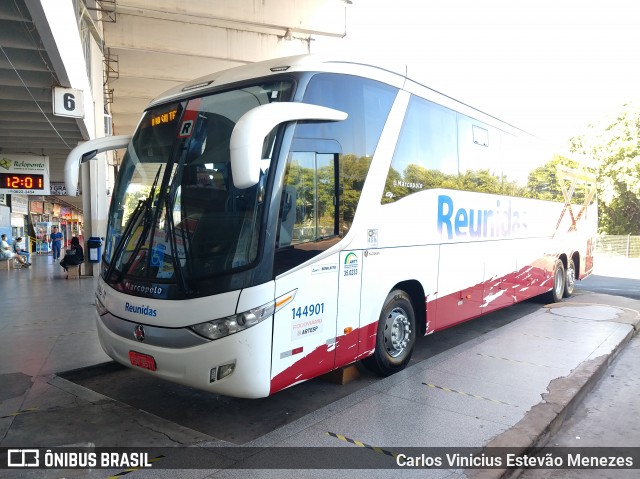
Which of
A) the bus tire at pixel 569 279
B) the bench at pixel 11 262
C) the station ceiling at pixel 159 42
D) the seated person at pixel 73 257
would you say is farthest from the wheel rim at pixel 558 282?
the bench at pixel 11 262

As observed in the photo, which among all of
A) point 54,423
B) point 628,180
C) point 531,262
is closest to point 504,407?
point 54,423

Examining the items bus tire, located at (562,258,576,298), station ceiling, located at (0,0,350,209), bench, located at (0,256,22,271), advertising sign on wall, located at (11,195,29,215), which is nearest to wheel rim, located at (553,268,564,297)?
bus tire, located at (562,258,576,298)

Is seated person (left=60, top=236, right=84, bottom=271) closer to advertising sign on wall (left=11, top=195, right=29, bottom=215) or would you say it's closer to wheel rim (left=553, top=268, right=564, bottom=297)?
Result: advertising sign on wall (left=11, top=195, right=29, bottom=215)

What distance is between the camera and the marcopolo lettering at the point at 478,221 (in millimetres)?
6504

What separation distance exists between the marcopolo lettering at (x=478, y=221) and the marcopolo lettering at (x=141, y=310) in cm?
385

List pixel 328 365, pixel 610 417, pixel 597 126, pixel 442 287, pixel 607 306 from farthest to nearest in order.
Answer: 1. pixel 597 126
2. pixel 607 306
3. pixel 442 287
4. pixel 610 417
5. pixel 328 365

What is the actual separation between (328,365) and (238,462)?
4.28ft

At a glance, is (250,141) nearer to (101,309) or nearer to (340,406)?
(101,309)

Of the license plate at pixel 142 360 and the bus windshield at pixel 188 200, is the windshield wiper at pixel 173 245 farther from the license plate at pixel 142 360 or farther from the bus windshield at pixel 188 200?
the license plate at pixel 142 360

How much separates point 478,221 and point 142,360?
17.5 ft

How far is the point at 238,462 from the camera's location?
368cm

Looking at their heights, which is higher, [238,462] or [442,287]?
[442,287]

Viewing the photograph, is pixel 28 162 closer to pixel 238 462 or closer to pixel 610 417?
pixel 238 462

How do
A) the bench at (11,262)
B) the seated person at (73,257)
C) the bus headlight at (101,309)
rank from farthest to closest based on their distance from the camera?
the bench at (11,262)
the seated person at (73,257)
the bus headlight at (101,309)
